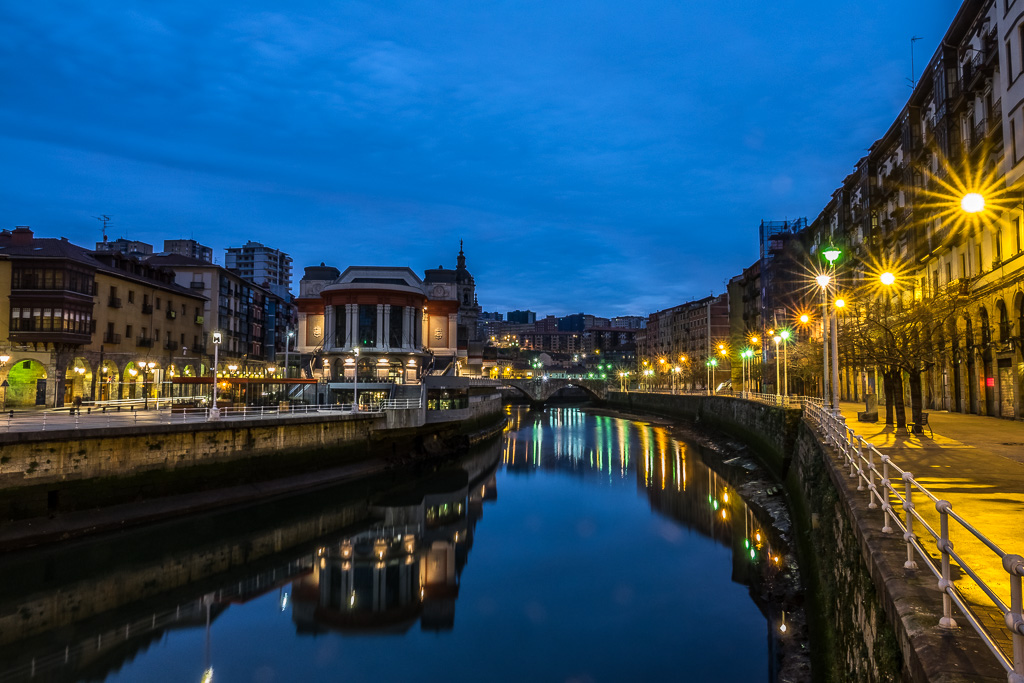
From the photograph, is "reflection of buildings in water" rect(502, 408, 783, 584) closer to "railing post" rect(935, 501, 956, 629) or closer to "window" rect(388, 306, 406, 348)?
"railing post" rect(935, 501, 956, 629)

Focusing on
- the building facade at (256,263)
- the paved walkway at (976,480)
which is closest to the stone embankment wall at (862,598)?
the paved walkway at (976,480)

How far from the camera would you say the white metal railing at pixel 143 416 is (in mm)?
24875

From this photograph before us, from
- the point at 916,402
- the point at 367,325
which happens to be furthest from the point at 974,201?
the point at 367,325

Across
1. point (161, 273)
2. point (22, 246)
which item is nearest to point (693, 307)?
point (161, 273)

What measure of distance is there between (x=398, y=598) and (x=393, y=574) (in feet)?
6.90

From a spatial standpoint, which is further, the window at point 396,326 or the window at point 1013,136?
the window at point 396,326

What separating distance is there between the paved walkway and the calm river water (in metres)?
5.50

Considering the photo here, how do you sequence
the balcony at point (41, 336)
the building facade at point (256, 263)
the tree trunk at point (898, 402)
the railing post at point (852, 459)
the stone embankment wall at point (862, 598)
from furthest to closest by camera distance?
the building facade at point (256, 263), the balcony at point (41, 336), the tree trunk at point (898, 402), the railing post at point (852, 459), the stone embankment wall at point (862, 598)

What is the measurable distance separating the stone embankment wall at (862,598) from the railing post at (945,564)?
0.13 m

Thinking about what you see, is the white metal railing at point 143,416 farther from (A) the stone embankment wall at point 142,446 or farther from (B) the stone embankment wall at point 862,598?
(B) the stone embankment wall at point 862,598

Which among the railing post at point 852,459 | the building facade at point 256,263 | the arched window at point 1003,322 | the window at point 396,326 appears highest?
the building facade at point 256,263

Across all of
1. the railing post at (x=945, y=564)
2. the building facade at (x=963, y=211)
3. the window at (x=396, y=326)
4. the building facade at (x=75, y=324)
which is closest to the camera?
the railing post at (x=945, y=564)

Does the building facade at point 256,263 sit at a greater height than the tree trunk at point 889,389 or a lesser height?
greater

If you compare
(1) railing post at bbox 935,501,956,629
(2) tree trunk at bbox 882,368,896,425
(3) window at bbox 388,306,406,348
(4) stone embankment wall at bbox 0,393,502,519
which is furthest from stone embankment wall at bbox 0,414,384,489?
(3) window at bbox 388,306,406,348
